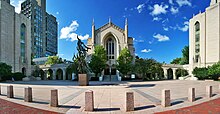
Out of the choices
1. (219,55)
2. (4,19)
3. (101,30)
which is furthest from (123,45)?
(4,19)

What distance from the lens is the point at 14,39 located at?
4519 cm

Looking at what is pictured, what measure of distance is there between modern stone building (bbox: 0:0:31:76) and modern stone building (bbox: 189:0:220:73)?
50014 mm

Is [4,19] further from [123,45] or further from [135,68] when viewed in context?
[135,68]

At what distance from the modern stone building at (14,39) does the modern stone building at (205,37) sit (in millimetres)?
50014

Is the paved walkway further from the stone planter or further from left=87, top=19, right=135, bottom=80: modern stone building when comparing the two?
left=87, top=19, right=135, bottom=80: modern stone building

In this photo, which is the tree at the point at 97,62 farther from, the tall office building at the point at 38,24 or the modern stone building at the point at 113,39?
the tall office building at the point at 38,24

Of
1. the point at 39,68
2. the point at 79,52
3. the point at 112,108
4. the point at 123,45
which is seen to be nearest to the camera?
the point at 112,108

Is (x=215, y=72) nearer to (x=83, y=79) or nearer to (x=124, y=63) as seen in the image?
(x=124, y=63)

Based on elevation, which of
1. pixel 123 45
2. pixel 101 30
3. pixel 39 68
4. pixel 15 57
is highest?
pixel 101 30

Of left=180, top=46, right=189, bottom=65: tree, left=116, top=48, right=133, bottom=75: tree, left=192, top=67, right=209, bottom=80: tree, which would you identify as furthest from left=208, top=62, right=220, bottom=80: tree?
left=180, top=46, right=189, bottom=65: tree

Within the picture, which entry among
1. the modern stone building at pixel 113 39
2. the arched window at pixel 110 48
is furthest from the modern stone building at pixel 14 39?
the arched window at pixel 110 48

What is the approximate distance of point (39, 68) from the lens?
185ft

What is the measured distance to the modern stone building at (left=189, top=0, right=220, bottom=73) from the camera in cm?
4122

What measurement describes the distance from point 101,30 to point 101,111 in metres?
43.1
